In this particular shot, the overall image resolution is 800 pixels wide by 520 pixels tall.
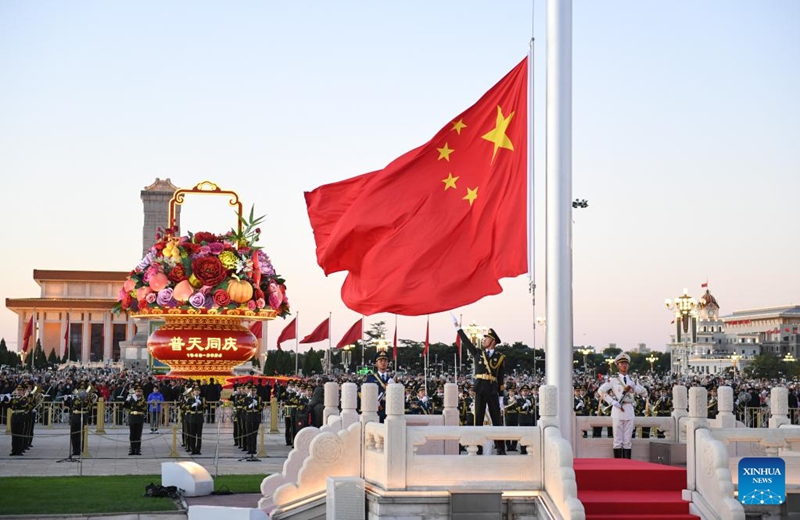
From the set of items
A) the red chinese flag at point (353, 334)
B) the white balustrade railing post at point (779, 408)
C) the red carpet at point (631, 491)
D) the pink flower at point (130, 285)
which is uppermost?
the pink flower at point (130, 285)

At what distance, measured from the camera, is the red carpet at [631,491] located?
36.1 feet

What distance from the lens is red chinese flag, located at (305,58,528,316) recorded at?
12367 millimetres

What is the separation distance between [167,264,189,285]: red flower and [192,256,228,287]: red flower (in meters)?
0.14

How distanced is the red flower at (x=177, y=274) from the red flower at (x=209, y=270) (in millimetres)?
141

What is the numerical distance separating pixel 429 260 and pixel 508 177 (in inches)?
52.6

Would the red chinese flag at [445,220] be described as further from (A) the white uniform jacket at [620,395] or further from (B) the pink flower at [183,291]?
(A) the white uniform jacket at [620,395]

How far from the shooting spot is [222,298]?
Result: 13242 mm

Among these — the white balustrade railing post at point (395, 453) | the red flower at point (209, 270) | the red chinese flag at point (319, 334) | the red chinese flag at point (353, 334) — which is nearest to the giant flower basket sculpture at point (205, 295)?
the red flower at point (209, 270)

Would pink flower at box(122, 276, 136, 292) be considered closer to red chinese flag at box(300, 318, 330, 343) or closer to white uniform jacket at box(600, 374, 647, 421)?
white uniform jacket at box(600, 374, 647, 421)

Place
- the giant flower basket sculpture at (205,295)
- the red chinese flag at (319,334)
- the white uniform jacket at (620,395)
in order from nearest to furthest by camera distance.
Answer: the giant flower basket sculpture at (205,295) < the white uniform jacket at (620,395) < the red chinese flag at (319,334)

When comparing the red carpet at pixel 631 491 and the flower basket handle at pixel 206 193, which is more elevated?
the flower basket handle at pixel 206 193

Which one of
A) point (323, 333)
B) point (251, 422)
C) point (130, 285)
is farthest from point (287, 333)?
point (130, 285)

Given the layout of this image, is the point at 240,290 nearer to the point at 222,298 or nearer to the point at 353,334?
the point at 222,298

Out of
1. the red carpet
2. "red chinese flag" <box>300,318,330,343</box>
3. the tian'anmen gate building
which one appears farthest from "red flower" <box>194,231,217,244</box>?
the tian'anmen gate building
